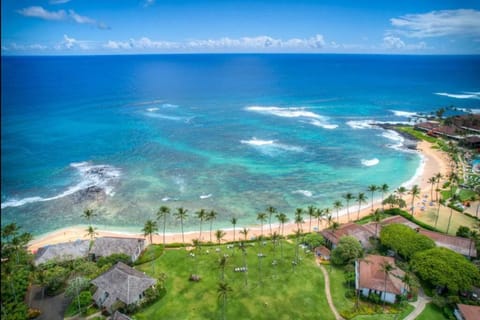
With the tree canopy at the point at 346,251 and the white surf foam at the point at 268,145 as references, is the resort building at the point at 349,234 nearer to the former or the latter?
the tree canopy at the point at 346,251

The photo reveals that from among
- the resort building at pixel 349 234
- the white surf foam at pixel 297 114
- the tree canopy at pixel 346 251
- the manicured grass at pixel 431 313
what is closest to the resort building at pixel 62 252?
the tree canopy at pixel 346 251

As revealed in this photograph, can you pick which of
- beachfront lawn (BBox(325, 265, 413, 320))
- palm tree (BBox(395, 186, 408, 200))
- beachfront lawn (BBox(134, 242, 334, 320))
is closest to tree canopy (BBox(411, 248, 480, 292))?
beachfront lawn (BBox(325, 265, 413, 320))

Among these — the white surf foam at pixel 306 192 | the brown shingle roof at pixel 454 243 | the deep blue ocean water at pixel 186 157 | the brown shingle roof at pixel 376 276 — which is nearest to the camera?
the brown shingle roof at pixel 376 276

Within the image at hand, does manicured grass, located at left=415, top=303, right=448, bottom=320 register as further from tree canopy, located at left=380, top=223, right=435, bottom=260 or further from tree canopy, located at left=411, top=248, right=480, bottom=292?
tree canopy, located at left=380, top=223, right=435, bottom=260

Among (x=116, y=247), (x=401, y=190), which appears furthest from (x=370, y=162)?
(x=116, y=247)

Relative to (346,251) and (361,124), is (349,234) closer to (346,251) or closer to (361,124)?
(346,251)

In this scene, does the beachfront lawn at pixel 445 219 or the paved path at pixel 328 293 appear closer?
the paved path at pixel 328 293
